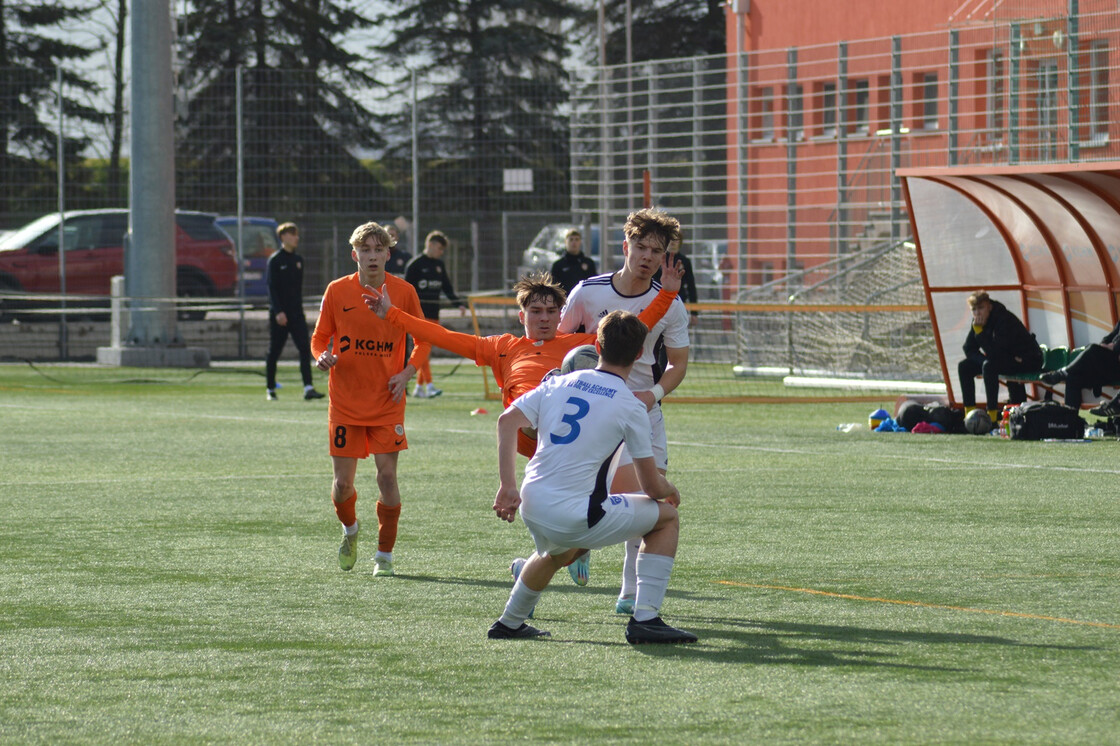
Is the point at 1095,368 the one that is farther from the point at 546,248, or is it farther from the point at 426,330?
the point at 546,248

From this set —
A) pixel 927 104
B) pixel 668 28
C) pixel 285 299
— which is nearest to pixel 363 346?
pixel 285 299

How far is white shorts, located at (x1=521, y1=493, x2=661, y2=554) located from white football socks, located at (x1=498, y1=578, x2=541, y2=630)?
154mm

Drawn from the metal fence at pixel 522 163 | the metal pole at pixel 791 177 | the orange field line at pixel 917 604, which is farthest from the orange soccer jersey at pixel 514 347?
the metal pole at pixel 791 177

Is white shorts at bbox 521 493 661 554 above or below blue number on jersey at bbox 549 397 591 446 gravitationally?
below

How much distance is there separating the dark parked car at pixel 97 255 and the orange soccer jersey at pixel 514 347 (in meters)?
23.1

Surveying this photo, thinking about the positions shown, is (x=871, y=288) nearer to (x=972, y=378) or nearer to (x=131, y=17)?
(x=972, y=378)

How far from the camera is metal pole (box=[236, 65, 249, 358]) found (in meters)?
29.9

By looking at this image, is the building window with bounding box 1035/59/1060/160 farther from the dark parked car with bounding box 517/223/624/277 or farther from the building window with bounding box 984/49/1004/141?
the dark parked car with bounding box 517/223/624/277

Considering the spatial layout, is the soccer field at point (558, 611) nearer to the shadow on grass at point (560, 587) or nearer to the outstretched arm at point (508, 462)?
the shadow on grass at point (560, 587)

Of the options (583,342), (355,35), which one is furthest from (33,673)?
→ (355,35)

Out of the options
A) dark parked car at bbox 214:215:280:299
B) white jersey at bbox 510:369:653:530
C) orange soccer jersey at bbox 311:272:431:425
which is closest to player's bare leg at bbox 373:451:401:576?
orange soccer jersey at bbox 311:272:431:425

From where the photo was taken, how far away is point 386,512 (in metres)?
9.07

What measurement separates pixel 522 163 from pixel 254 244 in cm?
480

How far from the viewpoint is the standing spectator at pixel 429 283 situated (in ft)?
75.6
